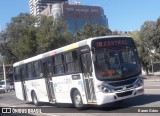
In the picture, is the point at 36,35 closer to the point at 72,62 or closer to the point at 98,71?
the point at 72,62

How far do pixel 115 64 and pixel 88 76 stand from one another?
1169mm

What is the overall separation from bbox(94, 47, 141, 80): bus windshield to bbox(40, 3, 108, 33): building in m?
141

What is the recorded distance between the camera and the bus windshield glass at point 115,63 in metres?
14.1

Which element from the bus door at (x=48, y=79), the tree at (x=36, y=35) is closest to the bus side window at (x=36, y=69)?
the bus door at (x=48, y=79)

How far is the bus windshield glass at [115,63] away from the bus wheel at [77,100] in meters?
1.85

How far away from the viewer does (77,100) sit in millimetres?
15648

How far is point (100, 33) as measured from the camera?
64500mm

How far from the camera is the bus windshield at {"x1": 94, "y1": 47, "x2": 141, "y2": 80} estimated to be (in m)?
14.1

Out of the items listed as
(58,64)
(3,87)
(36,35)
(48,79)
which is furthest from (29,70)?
(36,35)

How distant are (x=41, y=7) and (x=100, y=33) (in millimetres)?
135927

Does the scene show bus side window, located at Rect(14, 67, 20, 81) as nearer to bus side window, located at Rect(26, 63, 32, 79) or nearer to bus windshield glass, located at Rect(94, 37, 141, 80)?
bus side window, located at Rect(26, 63, 32, 79)

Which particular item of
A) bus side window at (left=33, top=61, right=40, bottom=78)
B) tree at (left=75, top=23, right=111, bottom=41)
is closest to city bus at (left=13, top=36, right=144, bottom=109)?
bus side window at (left=33, top=61, right=40, bottom=78)

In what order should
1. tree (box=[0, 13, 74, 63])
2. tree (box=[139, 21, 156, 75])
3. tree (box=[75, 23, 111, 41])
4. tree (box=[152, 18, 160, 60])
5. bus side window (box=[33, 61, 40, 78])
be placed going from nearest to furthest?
bus side window (box=[33, 61, 40, 78])
tree (box=[152, 18, 160, 60])
tree (box=[139, 21, 156, 75])
tree (box=[0, 13, 74, 63])
tree (box=[75, 23, 111, 41])

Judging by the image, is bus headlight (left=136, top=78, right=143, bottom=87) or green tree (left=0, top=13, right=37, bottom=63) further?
green tree (left=0, top=13, right=37, bottom=63)
